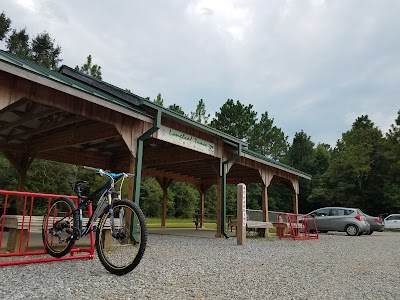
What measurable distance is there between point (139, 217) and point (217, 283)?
126cm

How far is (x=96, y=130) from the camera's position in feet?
28.4

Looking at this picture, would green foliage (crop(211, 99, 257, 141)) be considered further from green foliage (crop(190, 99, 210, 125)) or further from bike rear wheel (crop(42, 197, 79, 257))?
bike rear wheel (crop(42, 197, 79, 257))

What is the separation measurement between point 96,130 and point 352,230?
13.2 m

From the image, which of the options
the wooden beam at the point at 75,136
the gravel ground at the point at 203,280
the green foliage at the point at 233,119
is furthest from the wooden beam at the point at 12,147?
the green foliage at the point at 233,119

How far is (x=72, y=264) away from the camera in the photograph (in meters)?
4.87

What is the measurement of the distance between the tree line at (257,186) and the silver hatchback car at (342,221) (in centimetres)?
1459

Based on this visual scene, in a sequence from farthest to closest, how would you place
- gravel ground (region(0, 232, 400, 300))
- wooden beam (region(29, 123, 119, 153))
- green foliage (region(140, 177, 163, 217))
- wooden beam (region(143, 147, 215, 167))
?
green foliage (region(140, 177, 163, 217))
wooden beam (region(143, 147, 215, 167))
wooden beam (region(29, 123, 119, 153))
gravel ground (region(0, 232, 400, 300))

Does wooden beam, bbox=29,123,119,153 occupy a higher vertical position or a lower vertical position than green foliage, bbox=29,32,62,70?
lower

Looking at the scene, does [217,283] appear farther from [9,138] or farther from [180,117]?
[9,138]

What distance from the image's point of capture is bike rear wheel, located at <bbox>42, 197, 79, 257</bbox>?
185 inches

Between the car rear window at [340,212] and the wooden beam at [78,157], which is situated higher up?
the wooden beam at [78,157]

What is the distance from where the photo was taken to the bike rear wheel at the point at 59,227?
470 cm

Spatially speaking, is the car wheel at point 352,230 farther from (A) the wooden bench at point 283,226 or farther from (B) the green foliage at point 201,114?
(B) the green foliage at point 201,114

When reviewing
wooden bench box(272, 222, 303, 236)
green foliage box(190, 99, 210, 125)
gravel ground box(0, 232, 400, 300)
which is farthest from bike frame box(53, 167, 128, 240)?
green foliage box(190, 99, 210, 125)
